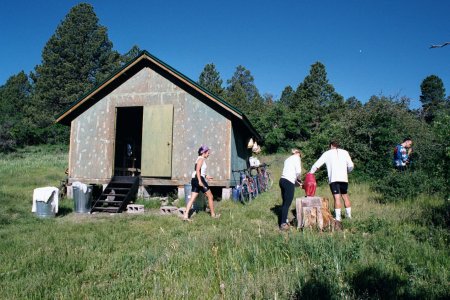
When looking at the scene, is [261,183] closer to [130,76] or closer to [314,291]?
[130,76]

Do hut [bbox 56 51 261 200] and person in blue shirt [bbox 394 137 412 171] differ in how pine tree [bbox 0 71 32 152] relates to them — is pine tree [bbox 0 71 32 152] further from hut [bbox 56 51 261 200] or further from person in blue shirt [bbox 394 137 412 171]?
person in blue shirt [bbox 394 137 412 171]

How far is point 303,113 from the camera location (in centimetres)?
3475

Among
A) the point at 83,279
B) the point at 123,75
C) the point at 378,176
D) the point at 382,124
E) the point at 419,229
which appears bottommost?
the point at 83,279

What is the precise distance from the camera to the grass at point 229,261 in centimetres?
364

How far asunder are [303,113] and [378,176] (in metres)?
22.1

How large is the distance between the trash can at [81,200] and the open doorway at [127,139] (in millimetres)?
4771

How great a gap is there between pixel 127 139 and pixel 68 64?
31870mm

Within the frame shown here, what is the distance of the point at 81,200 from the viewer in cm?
1012

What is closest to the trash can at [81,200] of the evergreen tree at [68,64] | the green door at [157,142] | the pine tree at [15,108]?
the green door at [157,142]

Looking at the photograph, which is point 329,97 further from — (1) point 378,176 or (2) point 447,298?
(2) point 447,298

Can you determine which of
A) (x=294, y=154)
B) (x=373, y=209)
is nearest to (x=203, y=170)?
(x=294, y=154)

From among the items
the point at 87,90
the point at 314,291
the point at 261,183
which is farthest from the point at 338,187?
the point at 87,90

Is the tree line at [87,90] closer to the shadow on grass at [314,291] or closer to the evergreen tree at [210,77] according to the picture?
the evergreen tree at [210,77]

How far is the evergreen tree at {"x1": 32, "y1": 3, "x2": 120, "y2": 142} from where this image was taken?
42.2 metres
